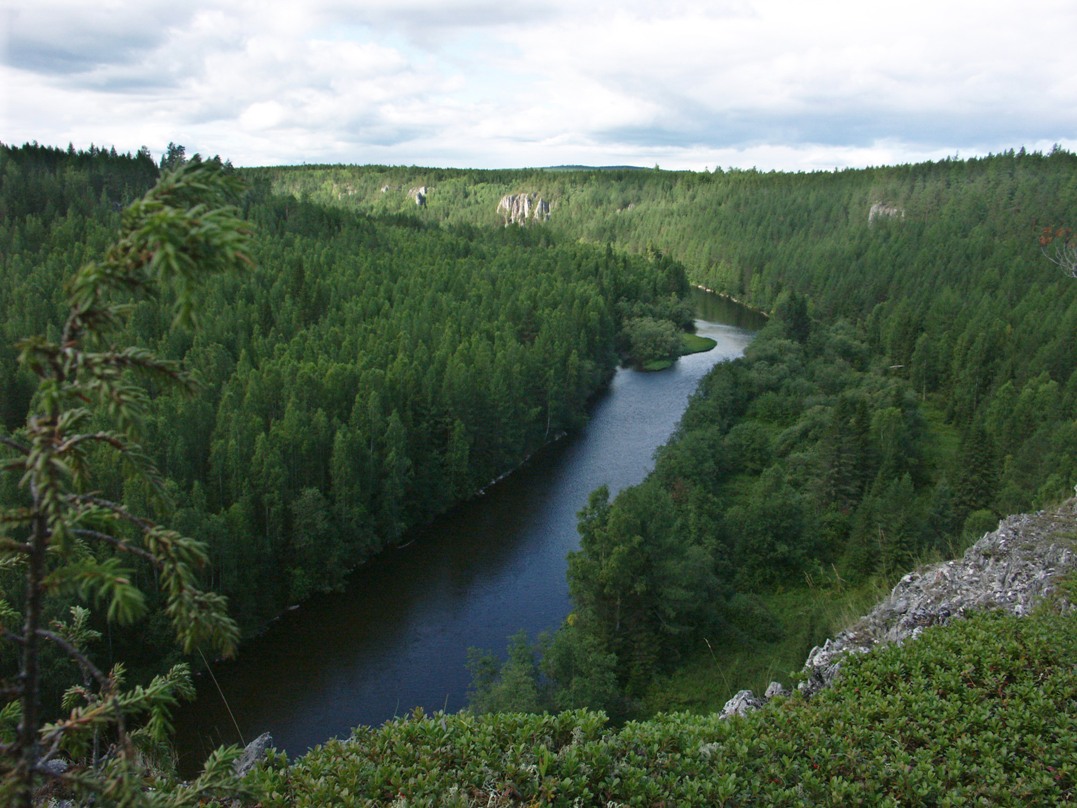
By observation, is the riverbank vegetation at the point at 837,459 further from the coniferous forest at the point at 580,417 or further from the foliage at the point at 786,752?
the foliage at the point at 786,752

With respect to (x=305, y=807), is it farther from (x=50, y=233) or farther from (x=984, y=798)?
(x=50, y=233)

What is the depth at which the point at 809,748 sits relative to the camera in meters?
10.0

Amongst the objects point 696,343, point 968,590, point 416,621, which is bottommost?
point 416,621

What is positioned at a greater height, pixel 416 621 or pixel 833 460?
pixel 833 460

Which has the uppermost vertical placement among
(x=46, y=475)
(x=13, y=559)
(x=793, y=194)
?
(x=793, y=194)

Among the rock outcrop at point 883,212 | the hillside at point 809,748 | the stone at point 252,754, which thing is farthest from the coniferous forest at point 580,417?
the rock outcrop at point 883,212

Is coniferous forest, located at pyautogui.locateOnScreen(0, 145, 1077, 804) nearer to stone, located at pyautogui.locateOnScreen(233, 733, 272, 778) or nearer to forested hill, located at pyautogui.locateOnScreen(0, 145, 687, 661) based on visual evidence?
forested hill, located at pyautogui.locateOnScreen(0, 145, 687, 661)

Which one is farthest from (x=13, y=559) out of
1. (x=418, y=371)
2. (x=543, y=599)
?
(x=418, y=371)

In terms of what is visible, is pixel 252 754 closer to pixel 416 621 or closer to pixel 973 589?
pixel 973 589

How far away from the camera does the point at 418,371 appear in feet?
153

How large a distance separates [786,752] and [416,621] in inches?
938

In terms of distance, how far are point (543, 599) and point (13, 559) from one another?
29.3m

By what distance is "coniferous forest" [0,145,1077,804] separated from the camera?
27516 millimetres

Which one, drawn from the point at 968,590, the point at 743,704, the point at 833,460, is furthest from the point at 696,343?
the point at 743,704
